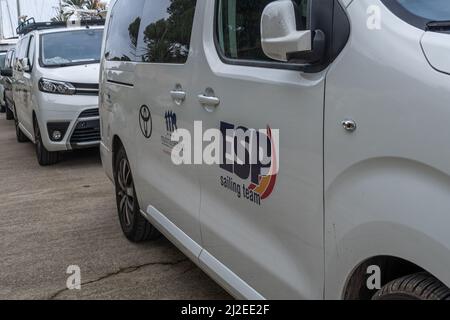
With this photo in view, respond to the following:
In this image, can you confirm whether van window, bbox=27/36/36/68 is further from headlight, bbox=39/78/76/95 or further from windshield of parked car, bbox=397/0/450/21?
windshield of parked car, bbox=397/0/450/21

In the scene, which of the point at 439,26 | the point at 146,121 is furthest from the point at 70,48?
the point at 439,26

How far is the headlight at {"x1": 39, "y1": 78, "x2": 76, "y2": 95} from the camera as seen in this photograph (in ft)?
24.6

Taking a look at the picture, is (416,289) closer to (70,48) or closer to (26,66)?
(70,48)

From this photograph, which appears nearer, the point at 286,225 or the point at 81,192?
the point at 286,225

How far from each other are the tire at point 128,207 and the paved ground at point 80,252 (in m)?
0.09

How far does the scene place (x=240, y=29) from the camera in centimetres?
250

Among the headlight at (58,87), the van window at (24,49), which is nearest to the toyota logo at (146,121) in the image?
the headlight at (58,87)

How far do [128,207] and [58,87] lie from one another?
3.76 meters

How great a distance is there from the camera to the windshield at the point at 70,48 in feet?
→ 26.3

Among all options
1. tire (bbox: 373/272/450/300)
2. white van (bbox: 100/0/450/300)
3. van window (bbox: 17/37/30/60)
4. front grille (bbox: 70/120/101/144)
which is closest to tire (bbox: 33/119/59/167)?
front grille (bbox: 70/120/101/144)

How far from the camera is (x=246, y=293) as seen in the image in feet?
7.93

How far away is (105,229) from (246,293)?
2630 mm

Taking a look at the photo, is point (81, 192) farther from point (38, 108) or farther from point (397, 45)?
point (397, 45)

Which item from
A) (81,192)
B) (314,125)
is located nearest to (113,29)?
(81,192)
